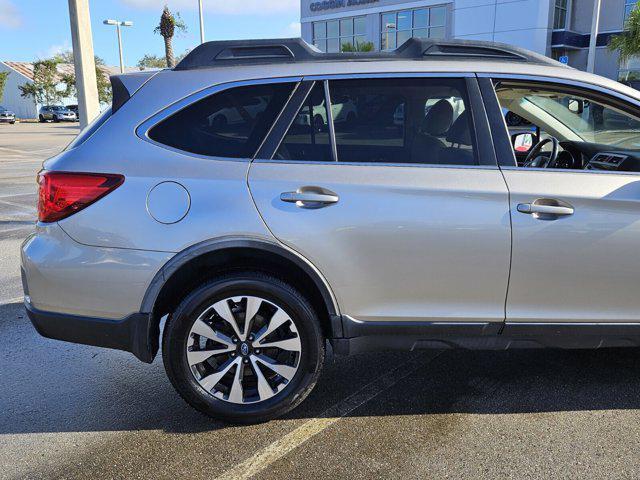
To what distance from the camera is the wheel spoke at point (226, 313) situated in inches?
113

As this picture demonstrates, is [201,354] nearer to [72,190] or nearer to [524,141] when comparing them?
[72,190]

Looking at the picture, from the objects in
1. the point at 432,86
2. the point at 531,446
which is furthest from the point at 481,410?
the point at 432,86

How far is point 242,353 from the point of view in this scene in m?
2.97

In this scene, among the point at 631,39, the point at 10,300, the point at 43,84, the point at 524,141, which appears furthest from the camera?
the point at 43,84

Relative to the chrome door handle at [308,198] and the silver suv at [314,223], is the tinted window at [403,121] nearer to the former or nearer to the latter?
the silver suv at [314,223]

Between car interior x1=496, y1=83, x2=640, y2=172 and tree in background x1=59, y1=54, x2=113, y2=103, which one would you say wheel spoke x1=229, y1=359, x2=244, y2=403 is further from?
tree in background x1=59, y1=54, x2=113, y2=103

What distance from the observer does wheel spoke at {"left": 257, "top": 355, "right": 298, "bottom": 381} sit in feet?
9.82

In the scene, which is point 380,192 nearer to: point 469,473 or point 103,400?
point 469,473

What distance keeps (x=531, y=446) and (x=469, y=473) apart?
411 mm

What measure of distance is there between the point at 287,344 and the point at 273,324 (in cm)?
13

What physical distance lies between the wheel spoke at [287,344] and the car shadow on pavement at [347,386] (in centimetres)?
45

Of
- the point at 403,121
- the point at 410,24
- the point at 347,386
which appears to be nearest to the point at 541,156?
the point at 403,121

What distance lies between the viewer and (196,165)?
2863 mm

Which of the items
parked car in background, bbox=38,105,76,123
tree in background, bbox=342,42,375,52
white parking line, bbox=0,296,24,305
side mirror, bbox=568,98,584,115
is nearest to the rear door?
side mirror, bbox=568,98,584,115
